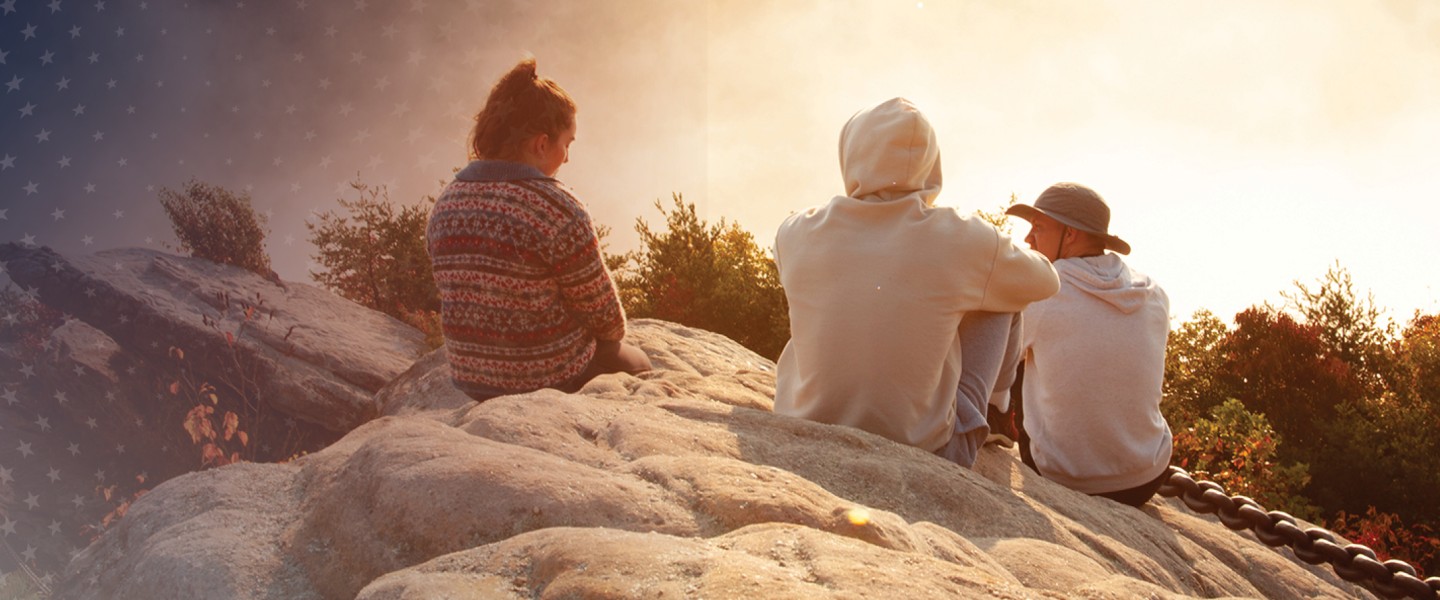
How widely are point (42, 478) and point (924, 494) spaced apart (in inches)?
345

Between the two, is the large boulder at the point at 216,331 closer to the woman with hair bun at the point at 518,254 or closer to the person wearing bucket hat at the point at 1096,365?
the woman with hair bun at the point at 518,254

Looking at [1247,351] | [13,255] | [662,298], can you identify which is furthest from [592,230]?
[1247,351]

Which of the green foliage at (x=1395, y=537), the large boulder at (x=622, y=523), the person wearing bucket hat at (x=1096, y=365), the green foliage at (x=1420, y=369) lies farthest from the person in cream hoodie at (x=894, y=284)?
the green foliage at (x=1420, y=369)

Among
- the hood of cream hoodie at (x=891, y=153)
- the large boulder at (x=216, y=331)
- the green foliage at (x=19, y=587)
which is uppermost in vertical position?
the hood of cream hoodie at (x=891, y=153)

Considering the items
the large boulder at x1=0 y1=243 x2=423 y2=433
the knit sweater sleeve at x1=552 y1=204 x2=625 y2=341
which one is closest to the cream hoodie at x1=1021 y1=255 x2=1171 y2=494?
the knit sweater sleeve at x1=552 y1=204 x2=625 y2=341

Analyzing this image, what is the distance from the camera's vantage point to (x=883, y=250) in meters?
3.71

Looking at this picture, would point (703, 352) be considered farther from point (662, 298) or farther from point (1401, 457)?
point (1401, 457)

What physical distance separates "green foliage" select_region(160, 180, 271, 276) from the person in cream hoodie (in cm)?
774

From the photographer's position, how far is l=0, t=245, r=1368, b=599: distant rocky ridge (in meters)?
1.83

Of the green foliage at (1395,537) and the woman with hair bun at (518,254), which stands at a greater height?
the woman with hair bun at (518,254)

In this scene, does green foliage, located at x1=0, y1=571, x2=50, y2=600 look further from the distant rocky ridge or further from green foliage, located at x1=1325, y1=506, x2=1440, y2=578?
green foliage, located at x1=1325, y1=506, x2=1440, y2=578

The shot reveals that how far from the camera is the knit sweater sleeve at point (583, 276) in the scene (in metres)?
4.38

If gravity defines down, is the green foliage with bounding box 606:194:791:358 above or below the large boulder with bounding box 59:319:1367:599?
above

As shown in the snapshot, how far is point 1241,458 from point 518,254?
6.81 metres
